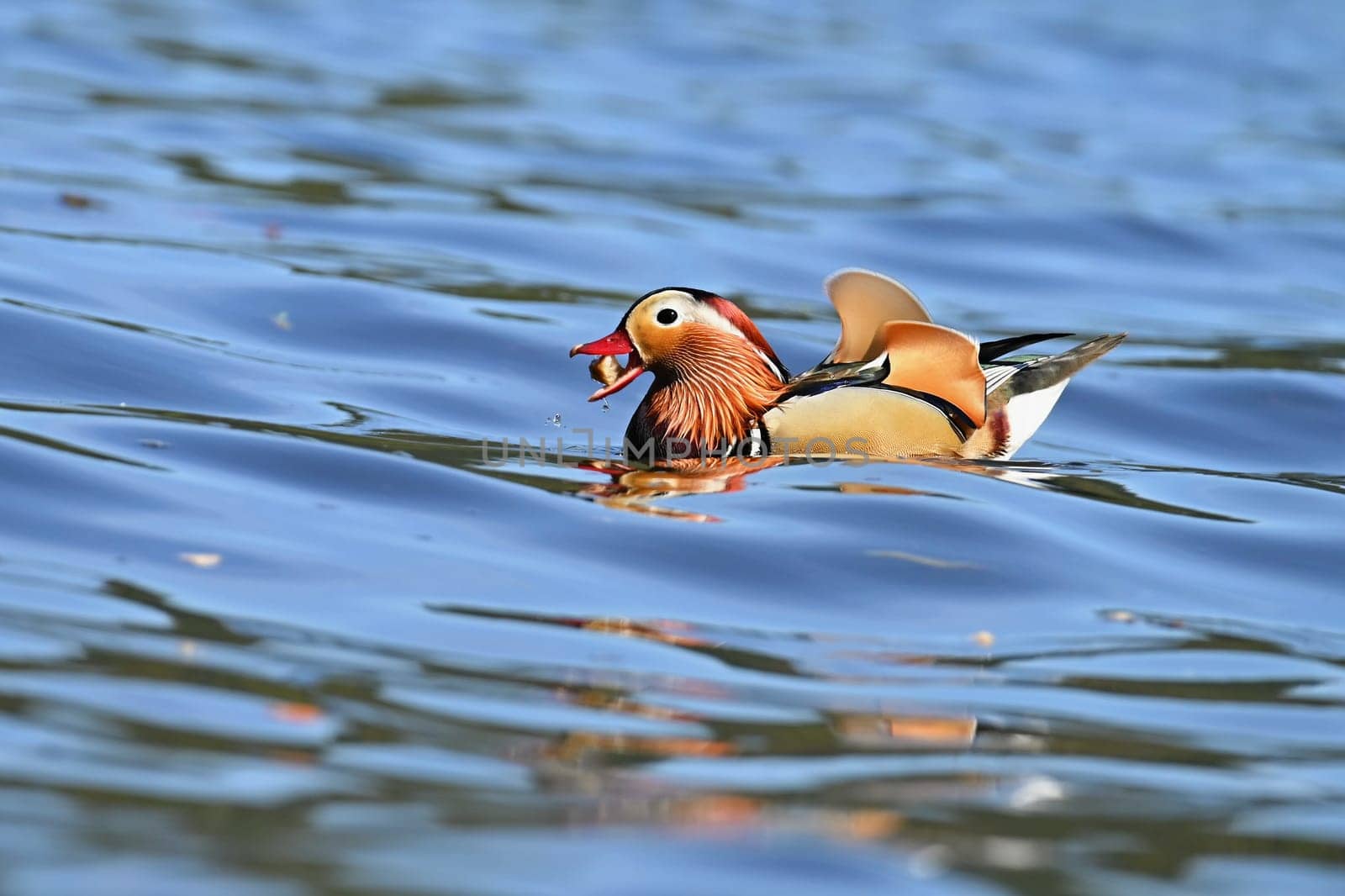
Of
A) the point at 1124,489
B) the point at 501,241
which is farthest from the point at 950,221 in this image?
the point at 1124,489

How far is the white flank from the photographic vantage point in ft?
23.5

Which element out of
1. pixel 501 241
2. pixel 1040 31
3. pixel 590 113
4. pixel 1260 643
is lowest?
pixel 1260 643

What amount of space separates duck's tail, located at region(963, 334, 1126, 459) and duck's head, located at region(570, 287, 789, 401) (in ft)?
2.71

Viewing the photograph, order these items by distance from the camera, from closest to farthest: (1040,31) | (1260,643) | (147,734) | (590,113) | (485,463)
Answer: (147,734) → (1260,643) → (485,463) → (590,113) → (1040,31)

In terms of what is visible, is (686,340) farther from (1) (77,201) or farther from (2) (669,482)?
(1) (77,201)

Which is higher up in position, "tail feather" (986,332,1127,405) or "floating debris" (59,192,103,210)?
"floating debris" (59,192,103,210)

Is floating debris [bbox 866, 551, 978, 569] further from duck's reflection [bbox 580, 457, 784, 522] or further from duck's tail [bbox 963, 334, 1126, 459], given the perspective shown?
duck's tail [bbox 963, 334, 1126, 459]

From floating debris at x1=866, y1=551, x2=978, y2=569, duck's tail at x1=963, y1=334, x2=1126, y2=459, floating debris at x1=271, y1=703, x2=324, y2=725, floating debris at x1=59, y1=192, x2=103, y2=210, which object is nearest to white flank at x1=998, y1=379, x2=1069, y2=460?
duck's tail at x1=963, y1=334, x2=1126, y2=459

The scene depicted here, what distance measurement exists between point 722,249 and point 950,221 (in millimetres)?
2476

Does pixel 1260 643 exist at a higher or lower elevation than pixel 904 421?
lower

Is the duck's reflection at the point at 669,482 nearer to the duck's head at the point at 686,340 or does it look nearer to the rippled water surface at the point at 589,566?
the rippled water surface at the point at 589,566

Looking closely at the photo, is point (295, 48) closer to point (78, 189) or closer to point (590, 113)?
point (590, 113)

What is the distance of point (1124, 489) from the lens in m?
6.98

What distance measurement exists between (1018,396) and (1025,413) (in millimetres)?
81
